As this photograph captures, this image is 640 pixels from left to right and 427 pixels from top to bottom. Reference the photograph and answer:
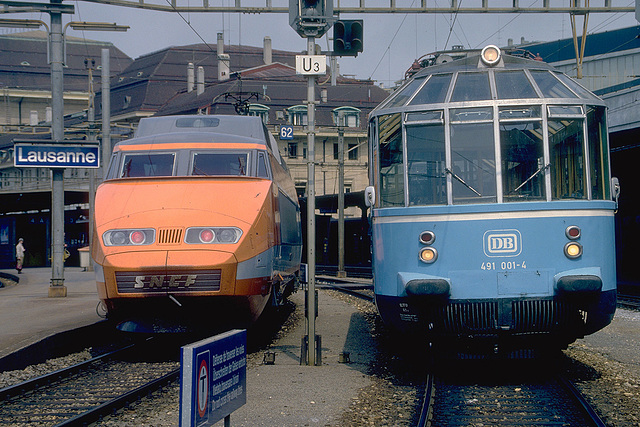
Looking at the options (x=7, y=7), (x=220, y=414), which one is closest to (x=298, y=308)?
(x=7, y=7)

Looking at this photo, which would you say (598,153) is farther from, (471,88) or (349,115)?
(349,115)

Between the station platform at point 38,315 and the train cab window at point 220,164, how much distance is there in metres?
3.07

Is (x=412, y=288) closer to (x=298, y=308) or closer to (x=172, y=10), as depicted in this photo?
(x=172, y=10)

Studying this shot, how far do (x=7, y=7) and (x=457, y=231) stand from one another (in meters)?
13.8

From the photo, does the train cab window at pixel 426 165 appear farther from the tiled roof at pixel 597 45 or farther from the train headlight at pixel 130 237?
the tiled roof at pixel 597 45

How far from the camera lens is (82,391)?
8.45 metres

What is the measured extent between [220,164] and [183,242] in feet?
7.38

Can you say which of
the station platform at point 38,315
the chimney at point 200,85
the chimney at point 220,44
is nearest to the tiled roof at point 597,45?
the chimney at point 200,85

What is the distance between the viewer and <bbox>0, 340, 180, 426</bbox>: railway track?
7199 millimetres

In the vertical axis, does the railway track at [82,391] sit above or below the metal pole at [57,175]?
below

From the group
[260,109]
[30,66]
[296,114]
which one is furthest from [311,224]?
[30,66]

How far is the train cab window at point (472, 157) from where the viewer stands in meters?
7.98

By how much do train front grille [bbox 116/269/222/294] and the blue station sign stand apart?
8.88 metres

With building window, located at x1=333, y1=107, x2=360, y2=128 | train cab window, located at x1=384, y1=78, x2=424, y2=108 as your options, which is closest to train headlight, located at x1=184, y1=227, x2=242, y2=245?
train cab window, located at x1=384, y1=78, x2=424, y2=108
